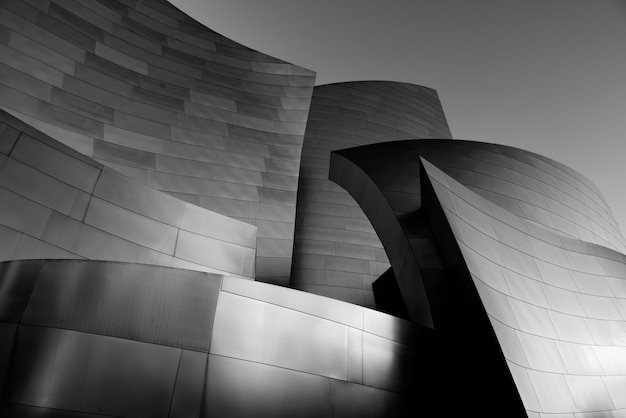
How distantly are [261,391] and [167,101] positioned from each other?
11.8m

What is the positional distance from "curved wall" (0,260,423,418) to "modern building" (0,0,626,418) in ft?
0.07

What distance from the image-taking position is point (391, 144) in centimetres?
1312

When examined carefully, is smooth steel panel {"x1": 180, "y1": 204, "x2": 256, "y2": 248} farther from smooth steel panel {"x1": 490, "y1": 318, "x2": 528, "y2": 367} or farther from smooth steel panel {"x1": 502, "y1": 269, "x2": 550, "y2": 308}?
smooth steel panel {"x1": 502, "y1": 269, "x2": 550, "y2": 308}

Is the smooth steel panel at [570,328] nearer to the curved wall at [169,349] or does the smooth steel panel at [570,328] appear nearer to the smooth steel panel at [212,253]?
the curved wall at [169,349]

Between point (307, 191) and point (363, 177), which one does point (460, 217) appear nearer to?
point (363, 177)

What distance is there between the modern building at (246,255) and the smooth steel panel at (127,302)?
0.07ft

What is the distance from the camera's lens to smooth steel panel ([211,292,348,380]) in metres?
5.45

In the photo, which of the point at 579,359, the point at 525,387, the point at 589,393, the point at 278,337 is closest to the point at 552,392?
the point at 525,387

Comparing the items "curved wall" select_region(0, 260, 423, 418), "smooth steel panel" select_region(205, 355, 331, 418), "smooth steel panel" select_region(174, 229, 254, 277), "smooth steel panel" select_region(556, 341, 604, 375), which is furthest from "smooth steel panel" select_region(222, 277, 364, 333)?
"smooth steel panel" select_region(556, 341, 604, 375)

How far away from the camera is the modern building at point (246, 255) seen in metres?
4.88

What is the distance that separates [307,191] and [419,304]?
12.9 meters

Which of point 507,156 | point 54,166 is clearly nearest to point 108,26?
point 54,166

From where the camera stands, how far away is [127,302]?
16.7 ft

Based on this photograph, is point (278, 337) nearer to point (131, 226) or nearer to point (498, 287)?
point (131, 226)
